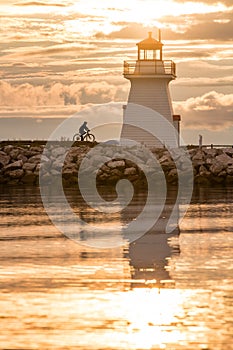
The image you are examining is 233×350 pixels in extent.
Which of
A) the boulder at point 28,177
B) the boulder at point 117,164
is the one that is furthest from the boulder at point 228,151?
the boulder at point 28,177

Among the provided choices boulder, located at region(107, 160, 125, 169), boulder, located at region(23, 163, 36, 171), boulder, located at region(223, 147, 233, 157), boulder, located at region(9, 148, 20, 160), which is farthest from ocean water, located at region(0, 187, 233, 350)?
boulder, located at region(223, 147, 233, 157)

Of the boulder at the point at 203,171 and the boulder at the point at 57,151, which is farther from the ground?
the boulder at the point at 57,151

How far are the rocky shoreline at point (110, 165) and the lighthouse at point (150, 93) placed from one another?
76 centimetres

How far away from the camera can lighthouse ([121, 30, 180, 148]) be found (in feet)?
162

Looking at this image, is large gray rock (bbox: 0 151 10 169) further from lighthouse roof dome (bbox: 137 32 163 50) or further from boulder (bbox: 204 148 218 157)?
boulder (bbox: 204 148 218 157)

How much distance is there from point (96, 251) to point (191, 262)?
2657 millimetres

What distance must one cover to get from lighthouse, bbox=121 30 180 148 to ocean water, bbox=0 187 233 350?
87.4ft

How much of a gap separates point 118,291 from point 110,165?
116ft

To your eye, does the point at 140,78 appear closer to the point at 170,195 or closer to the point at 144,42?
the point at 144,42

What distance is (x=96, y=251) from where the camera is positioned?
19141mm

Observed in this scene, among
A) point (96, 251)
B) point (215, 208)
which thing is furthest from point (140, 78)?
point (96, 251)

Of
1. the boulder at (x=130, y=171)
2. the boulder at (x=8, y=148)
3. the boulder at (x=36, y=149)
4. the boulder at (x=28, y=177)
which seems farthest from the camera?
the boulder at (x=36, y=149)

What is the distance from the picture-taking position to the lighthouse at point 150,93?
162 ft

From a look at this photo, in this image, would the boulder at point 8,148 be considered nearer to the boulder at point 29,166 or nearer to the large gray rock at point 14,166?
the large gray rock at point 14,166
